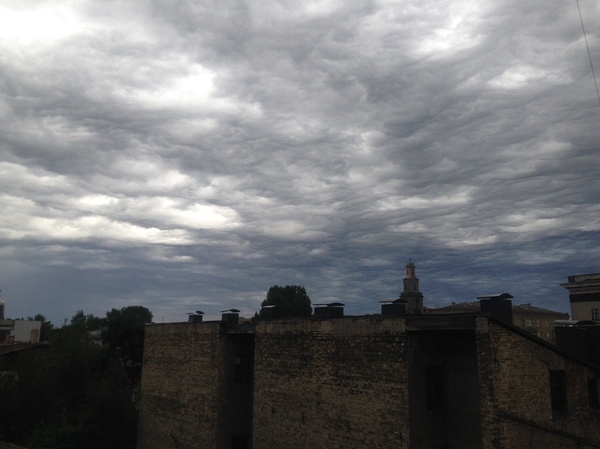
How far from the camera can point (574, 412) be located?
45.9ft

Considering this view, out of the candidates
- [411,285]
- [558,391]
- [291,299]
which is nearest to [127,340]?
[558,391]

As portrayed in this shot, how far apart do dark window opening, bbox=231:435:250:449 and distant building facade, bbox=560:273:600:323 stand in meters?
45.3

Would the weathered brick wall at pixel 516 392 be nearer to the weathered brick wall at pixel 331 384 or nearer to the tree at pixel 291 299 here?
the weathered brick wall at pixel 331 384

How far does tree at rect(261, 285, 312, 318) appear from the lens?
72.0 meters

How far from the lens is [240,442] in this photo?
19.8 meters

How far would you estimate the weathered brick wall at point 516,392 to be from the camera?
11148 millimetres

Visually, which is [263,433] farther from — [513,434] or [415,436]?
[513,434]

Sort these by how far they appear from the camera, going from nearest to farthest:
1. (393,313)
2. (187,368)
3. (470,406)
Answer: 1. (470,406)
2. (393,313)
3. (187,368)

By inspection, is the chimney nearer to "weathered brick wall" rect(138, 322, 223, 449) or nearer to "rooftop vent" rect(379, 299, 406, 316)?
"rooftop vent" rect(379, 299, 406, 316)

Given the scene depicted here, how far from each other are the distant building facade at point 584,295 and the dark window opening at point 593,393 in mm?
41442

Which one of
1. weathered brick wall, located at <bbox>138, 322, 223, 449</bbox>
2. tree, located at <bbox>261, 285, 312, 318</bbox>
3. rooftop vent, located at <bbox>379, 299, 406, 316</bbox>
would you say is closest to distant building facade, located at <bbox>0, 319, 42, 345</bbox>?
tree, located at <bbox>261, 285, 312, 318</bbox>

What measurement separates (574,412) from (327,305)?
8221 mm

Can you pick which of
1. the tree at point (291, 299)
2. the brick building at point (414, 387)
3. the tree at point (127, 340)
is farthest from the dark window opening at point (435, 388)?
the tree at point (291, 299)

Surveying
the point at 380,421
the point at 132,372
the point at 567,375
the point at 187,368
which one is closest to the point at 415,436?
the point at 380,421
